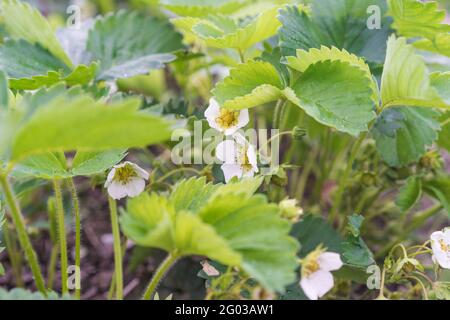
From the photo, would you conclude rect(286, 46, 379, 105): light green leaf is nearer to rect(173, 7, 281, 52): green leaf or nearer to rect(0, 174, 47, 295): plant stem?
rect(173, 7, 281, 52): green leaf

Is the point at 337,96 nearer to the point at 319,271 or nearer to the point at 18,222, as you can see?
the point at 319,271

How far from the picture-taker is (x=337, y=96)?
1086 mm

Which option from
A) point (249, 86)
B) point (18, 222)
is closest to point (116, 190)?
point (18, 222)

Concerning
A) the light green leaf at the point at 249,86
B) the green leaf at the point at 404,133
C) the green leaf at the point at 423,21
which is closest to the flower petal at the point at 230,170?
the light green leaf at the point at 249,86

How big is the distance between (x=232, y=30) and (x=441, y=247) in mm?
596

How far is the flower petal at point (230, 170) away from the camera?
110 cm

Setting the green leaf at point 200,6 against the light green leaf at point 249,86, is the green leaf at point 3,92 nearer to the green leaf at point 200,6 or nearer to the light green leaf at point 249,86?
the light green leaf at point 249,86

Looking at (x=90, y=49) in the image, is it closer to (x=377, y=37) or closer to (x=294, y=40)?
(x=294, y=40)

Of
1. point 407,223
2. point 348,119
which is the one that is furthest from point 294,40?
point 407,223

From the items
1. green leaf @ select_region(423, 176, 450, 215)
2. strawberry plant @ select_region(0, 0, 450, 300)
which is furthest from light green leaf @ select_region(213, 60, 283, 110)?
green leaf @ select_region(423, 176, 450, 215)

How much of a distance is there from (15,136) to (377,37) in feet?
2.77

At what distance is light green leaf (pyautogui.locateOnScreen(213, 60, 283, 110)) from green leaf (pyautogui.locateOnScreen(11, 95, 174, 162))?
31 cm

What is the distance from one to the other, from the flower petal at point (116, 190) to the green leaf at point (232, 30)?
32cm

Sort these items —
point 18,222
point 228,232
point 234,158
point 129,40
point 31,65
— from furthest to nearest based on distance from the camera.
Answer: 1. point 129,40
2. point 31,65
3. point 234,158
4. point 18,222
5. point 228,232
